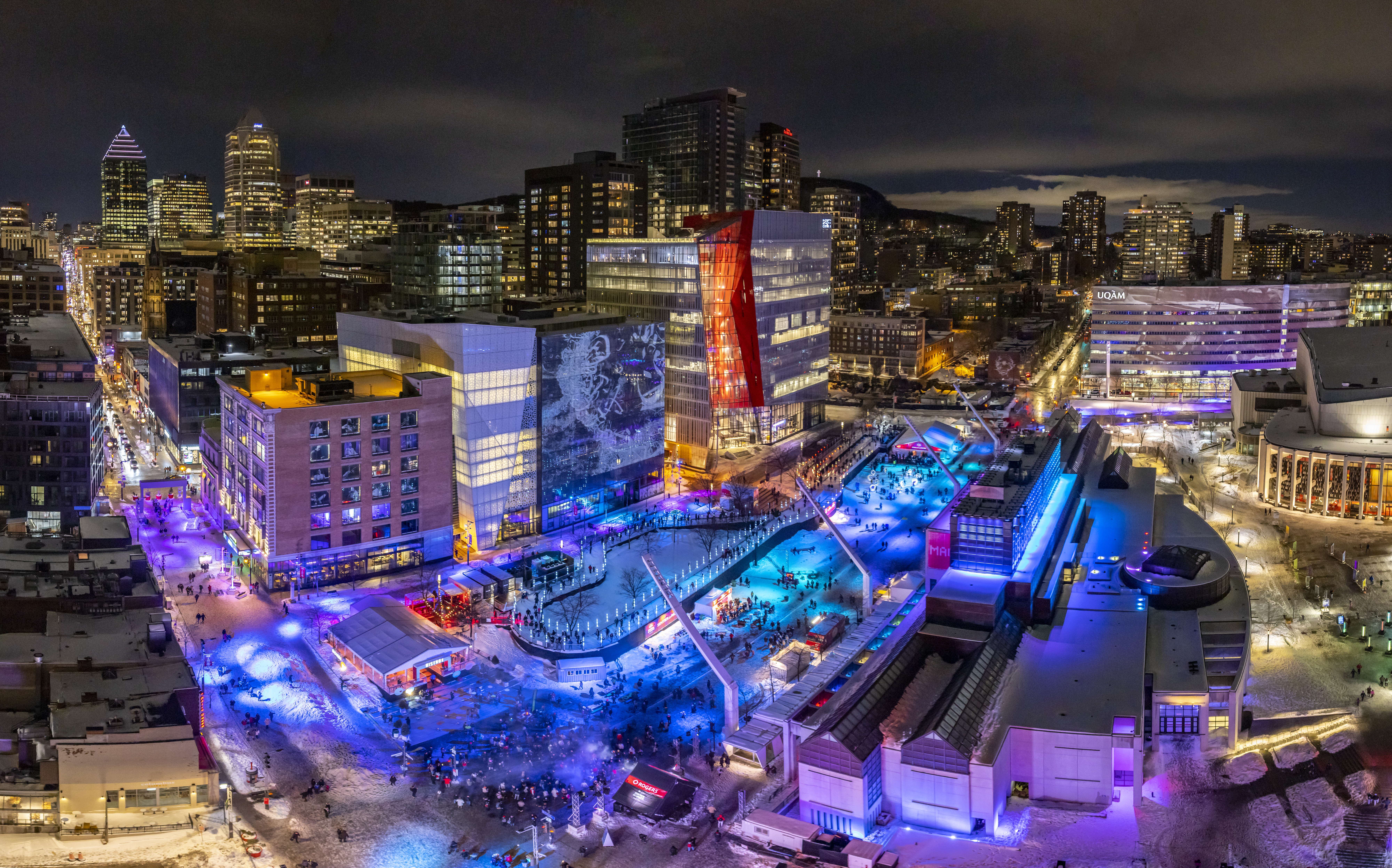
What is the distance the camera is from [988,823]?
4272cm

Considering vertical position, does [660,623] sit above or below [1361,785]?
above

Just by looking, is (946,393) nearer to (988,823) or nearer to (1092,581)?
(1092,581)

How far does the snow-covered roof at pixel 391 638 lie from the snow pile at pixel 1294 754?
39.5 m

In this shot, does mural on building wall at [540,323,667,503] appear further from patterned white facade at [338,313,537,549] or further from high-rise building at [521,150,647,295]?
high-rise building at [521,150,647,295]

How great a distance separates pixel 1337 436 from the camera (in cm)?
9450

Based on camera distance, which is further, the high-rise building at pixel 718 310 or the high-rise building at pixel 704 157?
the high-rise building at pixel 704 157

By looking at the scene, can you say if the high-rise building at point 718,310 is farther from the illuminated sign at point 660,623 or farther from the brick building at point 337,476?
the illuminated sign at point 660,623

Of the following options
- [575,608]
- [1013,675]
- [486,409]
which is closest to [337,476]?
[486,409]

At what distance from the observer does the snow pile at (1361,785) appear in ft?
146

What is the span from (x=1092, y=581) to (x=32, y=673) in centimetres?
5564

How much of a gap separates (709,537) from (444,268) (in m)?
83.5

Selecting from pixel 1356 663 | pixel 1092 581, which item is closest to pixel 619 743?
pixel 1092 581

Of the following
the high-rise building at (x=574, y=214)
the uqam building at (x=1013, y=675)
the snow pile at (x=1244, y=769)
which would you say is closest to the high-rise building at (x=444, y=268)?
the high-rise building at (x=574, y=214)

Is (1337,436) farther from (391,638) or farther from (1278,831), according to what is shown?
(391,638)
